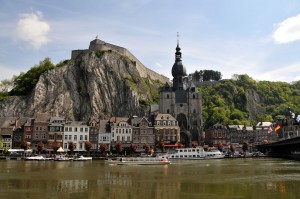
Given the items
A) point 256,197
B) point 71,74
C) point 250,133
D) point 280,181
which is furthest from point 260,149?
point 256,197

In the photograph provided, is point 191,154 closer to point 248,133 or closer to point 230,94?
point 248,133

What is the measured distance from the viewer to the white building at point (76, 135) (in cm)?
8338

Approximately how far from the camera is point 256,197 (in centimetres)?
2181

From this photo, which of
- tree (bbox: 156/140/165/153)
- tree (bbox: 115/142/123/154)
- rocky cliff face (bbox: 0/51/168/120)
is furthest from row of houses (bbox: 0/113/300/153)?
rocky cliff face (bbox: 0/51/168/120)

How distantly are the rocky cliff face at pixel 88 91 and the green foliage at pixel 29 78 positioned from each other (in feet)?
15.3

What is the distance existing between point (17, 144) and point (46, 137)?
Answer: 6.96m

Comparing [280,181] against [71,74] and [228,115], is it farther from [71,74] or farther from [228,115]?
[228,115]

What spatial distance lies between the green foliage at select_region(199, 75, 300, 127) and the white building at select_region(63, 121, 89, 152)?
2490 inches

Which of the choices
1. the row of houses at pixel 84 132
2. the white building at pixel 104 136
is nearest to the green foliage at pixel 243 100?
the row of houses at pixel 84 132

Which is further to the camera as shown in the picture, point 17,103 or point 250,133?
point 250,133

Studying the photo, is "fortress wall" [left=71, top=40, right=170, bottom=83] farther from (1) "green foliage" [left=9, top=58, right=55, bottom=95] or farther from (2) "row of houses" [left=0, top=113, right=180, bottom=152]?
(2) "row of houses" [left=0, top=113, right=180, bottom=152]

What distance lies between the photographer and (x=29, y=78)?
11725 cm

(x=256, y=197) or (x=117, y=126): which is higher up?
(x=117, y=126)

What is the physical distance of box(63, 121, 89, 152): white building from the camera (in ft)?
274
